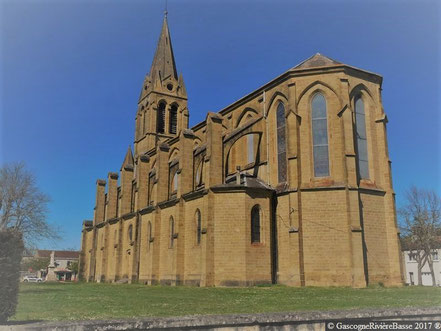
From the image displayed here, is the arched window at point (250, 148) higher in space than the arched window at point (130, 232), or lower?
higher

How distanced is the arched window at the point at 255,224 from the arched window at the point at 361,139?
754 centimetres

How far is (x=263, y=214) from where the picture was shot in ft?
89.8

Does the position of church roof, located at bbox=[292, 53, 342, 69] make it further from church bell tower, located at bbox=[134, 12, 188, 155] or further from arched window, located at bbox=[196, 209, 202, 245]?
church bell tower, located at bbox=[134, 12, 188, 155]

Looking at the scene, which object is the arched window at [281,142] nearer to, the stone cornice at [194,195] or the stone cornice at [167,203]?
the stone cornice at [194,195]

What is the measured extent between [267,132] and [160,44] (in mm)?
35385

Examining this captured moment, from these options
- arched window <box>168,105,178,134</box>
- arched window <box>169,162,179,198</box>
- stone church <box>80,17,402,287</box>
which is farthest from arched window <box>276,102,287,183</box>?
arched window <box>168,105,178,134</box>

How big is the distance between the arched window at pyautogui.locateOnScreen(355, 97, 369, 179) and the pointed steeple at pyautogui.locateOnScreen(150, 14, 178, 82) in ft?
114

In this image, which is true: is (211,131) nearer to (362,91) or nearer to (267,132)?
(267,132)

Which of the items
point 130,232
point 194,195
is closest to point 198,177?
point 194,195

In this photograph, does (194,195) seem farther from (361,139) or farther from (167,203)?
(361,139)

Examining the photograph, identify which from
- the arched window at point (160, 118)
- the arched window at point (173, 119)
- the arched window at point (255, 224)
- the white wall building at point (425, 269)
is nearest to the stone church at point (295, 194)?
the arched window at point (255, 224)

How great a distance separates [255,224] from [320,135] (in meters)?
7.62

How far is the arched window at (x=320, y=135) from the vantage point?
2698 centimetres

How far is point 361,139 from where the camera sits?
28.2 m
